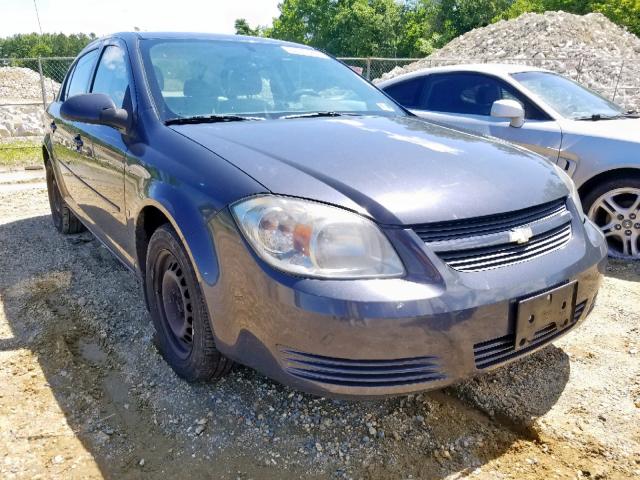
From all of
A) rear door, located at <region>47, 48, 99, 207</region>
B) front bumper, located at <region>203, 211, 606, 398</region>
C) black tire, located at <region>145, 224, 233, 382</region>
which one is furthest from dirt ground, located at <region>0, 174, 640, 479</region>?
rear door, located at <region>47, 48, 99, 207</region>

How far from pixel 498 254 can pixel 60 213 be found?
14.0ft

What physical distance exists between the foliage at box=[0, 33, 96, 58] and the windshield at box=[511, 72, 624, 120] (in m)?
51.8

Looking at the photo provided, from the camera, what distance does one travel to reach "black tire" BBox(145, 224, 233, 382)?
2.14 meters

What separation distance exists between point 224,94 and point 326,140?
0.81 m

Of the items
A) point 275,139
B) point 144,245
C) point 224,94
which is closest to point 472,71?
point 224,94

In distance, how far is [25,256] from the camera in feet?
14.0

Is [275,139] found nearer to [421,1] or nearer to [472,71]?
[472,71]

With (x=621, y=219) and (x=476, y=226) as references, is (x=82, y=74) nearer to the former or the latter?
(x=476, y=226)

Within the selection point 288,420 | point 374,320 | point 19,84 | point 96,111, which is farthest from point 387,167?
point 19,84

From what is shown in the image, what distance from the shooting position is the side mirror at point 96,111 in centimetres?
258

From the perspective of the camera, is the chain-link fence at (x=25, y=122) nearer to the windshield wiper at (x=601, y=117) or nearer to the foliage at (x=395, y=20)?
the windshield wiper at (x=601, y=117)

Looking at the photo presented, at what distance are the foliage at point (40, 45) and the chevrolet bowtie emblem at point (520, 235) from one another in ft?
178

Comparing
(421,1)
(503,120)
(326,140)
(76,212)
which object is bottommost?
(76,212)

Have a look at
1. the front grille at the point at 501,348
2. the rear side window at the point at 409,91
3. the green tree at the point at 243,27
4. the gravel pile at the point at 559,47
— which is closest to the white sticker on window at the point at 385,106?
the front grille at the point at 501,348
